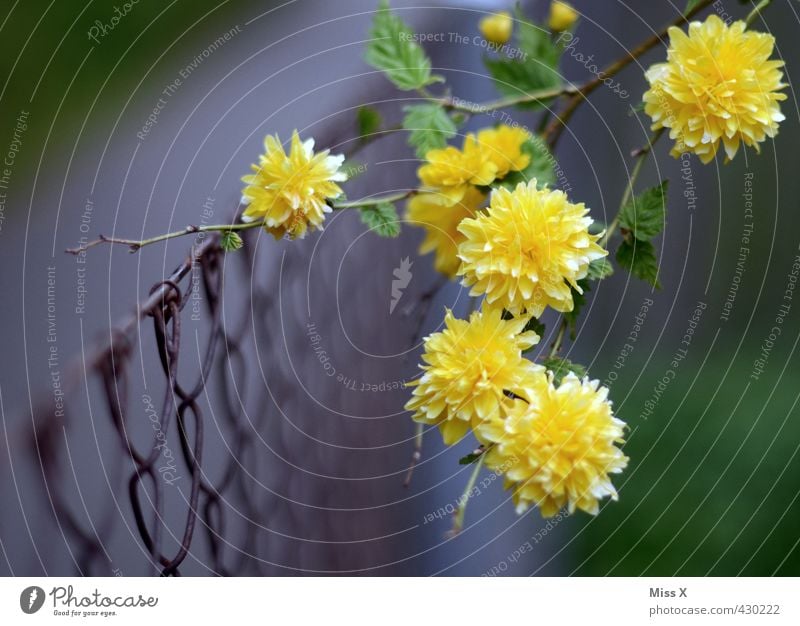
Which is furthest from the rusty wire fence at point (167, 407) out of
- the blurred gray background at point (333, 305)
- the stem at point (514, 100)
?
the stem at point (514, 100)

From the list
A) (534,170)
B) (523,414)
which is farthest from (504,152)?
(523,414)

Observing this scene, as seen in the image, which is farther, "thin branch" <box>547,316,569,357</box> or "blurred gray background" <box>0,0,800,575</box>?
"blurred gray background" <box>0,0,800,575</box>

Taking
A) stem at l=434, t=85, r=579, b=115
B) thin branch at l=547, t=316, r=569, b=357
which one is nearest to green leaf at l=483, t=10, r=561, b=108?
stem at l=434, t=85, r=579, b=115

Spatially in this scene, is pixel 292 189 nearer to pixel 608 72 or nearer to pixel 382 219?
pixel 382 219

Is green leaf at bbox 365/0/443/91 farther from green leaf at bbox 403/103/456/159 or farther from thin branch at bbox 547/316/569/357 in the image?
thin branch at bbox 547/316/569/357
